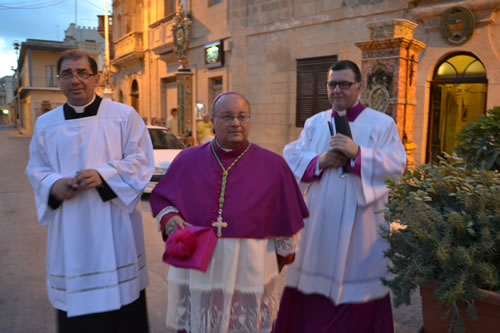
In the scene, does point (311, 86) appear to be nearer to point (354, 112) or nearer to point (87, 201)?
point (354, 112)

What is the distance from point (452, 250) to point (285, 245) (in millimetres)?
920

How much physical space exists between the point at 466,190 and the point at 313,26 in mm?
10810

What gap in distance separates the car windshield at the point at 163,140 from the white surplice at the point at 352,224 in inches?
294

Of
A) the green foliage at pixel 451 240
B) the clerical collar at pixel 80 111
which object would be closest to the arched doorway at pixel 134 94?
the clerical collar at pixel 80 111

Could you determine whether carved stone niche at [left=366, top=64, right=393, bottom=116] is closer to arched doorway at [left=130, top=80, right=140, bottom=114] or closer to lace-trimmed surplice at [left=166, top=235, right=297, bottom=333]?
lace-trimmed surplice at [left=166, top=235, right=297, bottom=333]

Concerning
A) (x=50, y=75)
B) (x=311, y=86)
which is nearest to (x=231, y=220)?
(x=311, y=86)

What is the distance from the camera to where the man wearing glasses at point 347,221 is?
3.09 m

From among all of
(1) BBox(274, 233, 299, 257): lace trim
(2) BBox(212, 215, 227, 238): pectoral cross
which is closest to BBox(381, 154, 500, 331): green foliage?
A: (1) BBox(274, 233, 299, 257): lace trim

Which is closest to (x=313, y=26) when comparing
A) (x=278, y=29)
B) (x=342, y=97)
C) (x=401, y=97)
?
(x=278, y=29)

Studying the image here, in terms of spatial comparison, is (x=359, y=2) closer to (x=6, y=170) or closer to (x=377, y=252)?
(x=377, y=252)

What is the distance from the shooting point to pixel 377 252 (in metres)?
3.14

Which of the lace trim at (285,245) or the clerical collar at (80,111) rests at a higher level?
the clerical collar at (80,111)

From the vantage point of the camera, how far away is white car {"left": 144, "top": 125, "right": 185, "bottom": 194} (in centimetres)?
917

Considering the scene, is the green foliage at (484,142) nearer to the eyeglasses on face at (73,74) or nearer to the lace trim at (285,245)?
the lace trim at (285,245)
